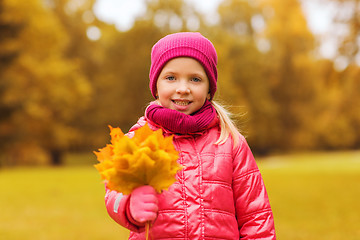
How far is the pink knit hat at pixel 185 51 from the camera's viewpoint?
7.69 feet

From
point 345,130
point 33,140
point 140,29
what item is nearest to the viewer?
point 33,140

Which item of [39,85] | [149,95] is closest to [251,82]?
[149,95]

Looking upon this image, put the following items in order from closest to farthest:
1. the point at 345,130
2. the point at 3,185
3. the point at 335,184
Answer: the point at 3,185, the point at 335,184, the point at 345,130

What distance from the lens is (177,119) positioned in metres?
2.27

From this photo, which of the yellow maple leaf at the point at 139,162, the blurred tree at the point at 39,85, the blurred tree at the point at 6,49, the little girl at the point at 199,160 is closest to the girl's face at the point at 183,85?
the little girl at the point at 199,160

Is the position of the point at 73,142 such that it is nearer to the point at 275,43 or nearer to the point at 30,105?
the point at 30,105

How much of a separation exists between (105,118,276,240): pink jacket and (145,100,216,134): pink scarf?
71mm

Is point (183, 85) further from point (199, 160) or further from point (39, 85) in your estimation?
point (39, 85)

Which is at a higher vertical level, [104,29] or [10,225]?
[104,29]

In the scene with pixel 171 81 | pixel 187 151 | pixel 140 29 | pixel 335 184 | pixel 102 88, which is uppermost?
pixel 140 29

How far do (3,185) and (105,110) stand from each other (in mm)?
13788

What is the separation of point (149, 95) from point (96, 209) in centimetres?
1577

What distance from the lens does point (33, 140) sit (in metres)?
24.9

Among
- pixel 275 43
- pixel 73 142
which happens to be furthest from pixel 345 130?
pixel 73 142
